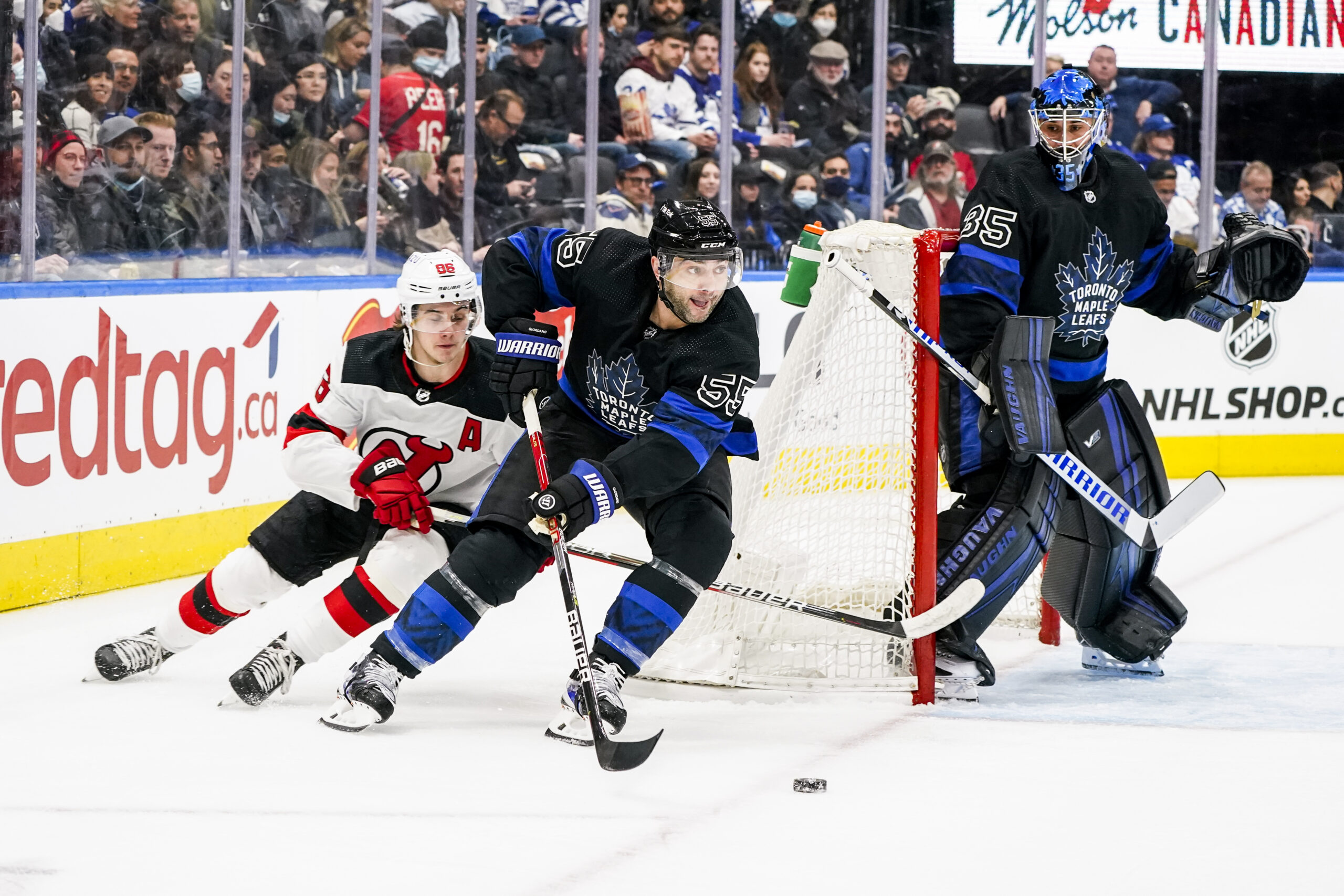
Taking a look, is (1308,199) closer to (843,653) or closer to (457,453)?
(843,653)

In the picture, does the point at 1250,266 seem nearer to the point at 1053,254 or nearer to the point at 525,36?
the point at 1053,254

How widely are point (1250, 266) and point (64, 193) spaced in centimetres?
290

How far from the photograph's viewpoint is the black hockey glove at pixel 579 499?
2.82 meters

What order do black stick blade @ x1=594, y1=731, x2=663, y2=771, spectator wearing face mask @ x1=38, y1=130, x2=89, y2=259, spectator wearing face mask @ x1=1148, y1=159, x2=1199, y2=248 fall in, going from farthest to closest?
spectator wearing face mask @ x1=1148, y1=159, x2=1199, y2=248 → spectator wearing face mask @ x1=38, y1=130, x2=89, y2=259 → black stick blade @ x1=594, y1=731, x2=663, y2=771

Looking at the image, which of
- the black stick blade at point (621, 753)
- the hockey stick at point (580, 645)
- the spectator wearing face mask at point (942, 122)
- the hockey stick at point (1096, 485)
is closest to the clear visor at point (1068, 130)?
the hockey stick at point (1096, 485)

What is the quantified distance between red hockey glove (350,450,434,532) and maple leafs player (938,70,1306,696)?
1006 mm

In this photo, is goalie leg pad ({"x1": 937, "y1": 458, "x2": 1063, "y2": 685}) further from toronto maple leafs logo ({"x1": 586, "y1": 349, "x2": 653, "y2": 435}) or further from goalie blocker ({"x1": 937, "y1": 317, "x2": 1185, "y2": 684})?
toronto maple leafs logo ({"x1": 586, "y1": 349, "x2": 653, "y2": 435})

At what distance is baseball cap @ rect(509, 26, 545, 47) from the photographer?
6.20 meters

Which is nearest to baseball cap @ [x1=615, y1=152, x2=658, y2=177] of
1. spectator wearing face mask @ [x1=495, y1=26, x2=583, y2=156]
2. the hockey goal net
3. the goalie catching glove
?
spectator wearing face mask @ [x1=495, y1=26, x2=583, y2=156]

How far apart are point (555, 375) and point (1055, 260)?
3.15 feet

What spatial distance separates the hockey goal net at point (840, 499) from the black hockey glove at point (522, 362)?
591mm

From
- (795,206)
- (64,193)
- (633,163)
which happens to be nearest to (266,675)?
(64,193)

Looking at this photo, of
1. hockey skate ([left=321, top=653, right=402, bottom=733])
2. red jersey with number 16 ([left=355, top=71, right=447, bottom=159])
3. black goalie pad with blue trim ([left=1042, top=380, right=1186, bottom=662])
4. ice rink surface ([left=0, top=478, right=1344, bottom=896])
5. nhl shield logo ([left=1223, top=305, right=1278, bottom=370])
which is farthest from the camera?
nhl shield logo ([left=1223, top=305, right=1278, bottom=370])

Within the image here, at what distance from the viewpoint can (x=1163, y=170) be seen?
7211 mm
